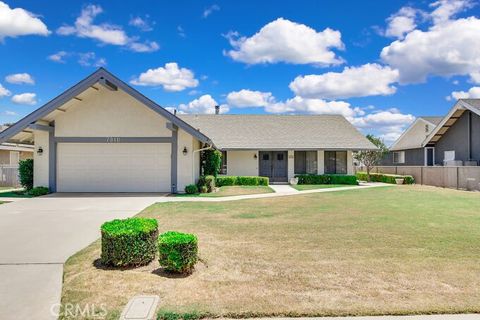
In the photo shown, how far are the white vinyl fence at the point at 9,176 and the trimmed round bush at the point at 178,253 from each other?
21.9 metres

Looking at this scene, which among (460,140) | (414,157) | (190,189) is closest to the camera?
(190,189)

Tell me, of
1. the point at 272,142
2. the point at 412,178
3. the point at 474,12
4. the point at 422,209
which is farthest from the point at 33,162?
the point at 412,178

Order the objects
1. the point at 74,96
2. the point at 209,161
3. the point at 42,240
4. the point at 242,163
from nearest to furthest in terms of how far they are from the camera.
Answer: the point at 42,240, the point at 74,96, the point at 209,161, the point at 242,163

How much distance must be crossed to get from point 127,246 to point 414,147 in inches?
1226

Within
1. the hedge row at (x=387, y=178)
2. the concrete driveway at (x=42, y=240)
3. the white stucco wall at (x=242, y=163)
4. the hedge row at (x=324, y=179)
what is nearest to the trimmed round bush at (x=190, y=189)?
the concrete driveway at (x=42, y=240)

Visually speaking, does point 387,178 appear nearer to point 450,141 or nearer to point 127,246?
point 450,141

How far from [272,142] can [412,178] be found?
1065cm

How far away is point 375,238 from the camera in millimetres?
7492

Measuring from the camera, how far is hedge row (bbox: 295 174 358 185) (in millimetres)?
24266

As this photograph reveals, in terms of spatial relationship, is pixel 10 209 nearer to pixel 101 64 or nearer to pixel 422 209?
pixel 101 64

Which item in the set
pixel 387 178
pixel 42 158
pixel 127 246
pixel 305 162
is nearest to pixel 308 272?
pixel 127 246

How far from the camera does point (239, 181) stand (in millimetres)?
22469

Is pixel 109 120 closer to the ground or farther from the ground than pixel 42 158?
farther from the ground

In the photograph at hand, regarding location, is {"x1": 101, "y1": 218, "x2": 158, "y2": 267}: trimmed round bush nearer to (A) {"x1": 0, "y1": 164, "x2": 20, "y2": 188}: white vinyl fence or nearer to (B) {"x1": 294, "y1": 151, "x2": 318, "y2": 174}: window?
(A) {"x1": 0, "y1": 164, "x2": 20, "y2": 188}: white vinyl fence
